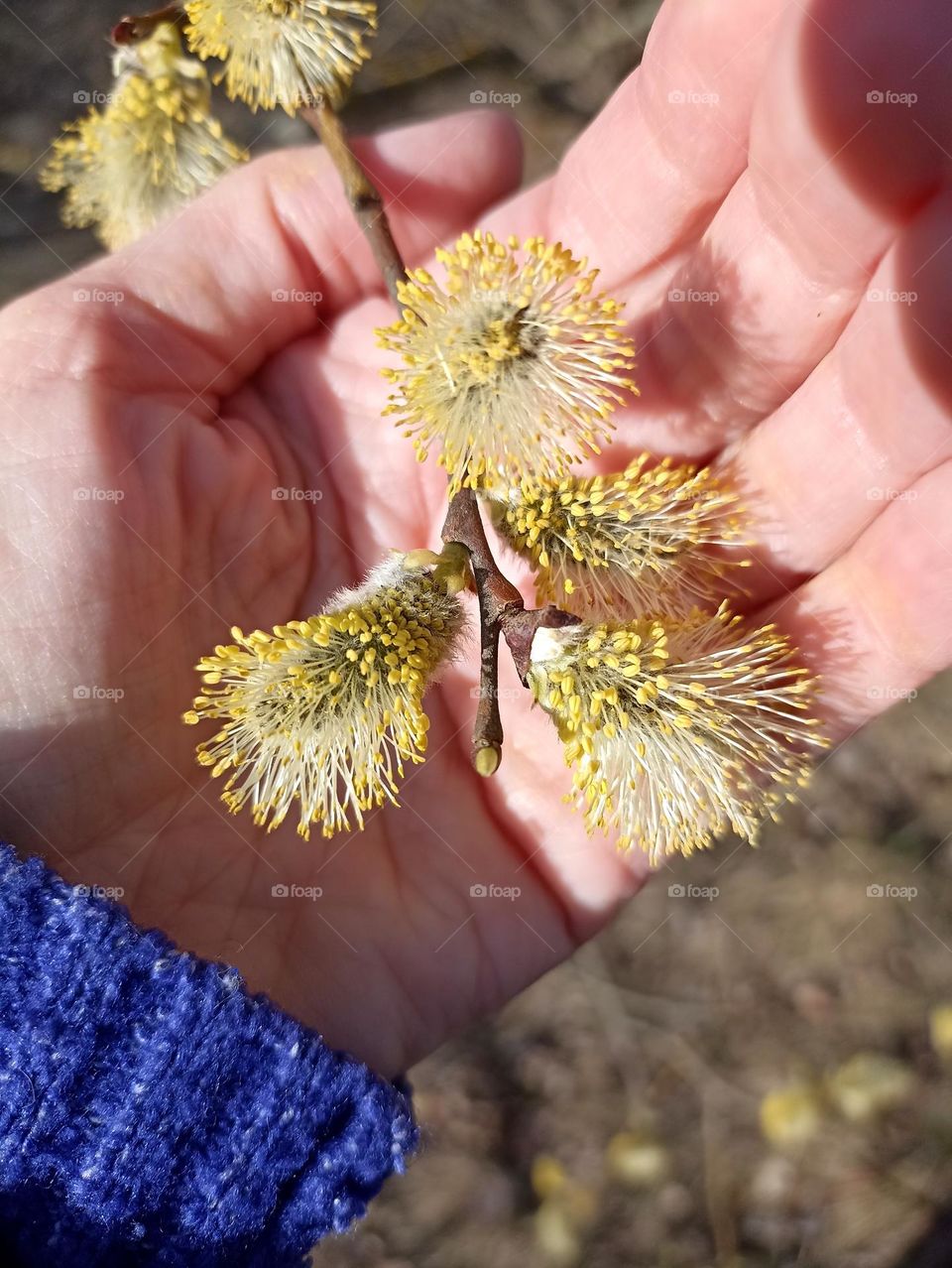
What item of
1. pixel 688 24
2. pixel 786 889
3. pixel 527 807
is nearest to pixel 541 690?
pixel 527 807

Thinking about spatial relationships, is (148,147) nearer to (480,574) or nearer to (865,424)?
(480,574)

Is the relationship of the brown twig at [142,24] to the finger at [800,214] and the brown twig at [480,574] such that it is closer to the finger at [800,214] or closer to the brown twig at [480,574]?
the brown twig at [480,574]

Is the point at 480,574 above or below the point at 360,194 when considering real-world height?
below

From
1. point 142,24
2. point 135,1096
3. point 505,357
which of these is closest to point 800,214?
point 505,357

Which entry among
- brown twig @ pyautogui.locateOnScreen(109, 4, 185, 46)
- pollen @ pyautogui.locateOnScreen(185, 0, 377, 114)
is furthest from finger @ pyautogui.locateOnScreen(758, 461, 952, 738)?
brown twig @ pyautogui.locateOnScreen(109, 4, 185, 46)

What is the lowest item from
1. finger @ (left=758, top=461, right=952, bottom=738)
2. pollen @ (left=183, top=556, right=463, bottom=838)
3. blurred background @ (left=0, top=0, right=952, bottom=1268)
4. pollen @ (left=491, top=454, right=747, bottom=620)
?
blurred background @ (left=0, top=0, right=952, bottom=1268)

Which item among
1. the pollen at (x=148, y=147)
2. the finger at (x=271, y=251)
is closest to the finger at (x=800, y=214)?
the finger at (x=271, y=251)

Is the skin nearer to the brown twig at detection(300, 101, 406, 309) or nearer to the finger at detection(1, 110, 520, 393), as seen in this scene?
the finger at detection(1, 110, 520, 393)
